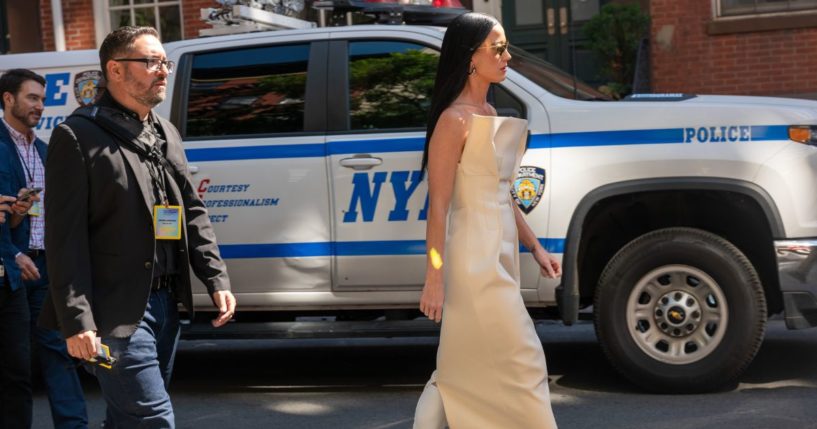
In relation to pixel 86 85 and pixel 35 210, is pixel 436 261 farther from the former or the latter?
pixel 86 85

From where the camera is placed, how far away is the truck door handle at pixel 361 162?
270 inches

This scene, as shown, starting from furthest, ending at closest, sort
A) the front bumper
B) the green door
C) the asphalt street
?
the green door → the front bumper → the asphalt street

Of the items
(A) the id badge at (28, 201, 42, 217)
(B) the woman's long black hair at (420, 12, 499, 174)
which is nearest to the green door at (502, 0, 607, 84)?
(A) the id badge at (28, 201, 42, 217)

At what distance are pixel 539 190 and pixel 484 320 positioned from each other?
2.53 meters

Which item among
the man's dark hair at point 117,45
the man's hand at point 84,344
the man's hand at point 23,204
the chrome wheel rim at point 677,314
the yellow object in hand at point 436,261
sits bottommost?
the chrome wheel rim at point 677,314

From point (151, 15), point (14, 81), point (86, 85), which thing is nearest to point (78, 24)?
point (151, 15)

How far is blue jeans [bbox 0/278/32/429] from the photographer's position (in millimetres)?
5449

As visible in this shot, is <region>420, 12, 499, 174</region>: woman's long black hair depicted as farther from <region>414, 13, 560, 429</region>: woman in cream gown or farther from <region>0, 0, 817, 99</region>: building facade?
<region>0, 0, 817, 99</region>: building facade

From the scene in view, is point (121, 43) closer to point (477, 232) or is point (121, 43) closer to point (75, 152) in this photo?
point (75, 152)

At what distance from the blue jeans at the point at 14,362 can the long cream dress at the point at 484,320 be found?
80.6 inches

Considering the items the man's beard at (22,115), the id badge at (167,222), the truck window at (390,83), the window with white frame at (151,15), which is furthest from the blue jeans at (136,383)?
the window with white frame at (151,15)

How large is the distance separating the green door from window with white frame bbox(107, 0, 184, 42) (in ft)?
14.2

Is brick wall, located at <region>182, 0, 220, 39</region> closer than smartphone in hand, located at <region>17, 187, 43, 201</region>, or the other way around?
smartphone in hand, located at <region>17, 187, 43, 201</region>

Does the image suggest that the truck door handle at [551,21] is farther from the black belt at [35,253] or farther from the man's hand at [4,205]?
A: the man's hand at [4,205]
